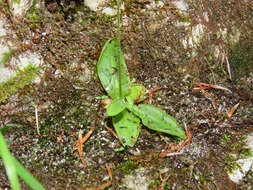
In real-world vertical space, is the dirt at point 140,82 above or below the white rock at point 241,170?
above

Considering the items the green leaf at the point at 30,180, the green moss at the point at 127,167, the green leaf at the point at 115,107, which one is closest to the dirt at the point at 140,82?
the green moss at the point at 127,167

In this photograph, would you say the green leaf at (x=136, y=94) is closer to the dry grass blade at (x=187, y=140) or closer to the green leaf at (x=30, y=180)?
the dry grass blade at (x=187, y=140)

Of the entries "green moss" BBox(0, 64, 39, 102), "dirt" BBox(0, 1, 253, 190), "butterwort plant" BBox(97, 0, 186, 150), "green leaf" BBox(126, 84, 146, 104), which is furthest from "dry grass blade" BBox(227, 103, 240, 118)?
"green moss" BBox(0, 64, 39, 102)

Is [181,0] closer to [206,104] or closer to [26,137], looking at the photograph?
[206,104]

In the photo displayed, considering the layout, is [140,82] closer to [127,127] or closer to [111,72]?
[111,72]

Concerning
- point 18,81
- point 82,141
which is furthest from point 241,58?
point 18,81

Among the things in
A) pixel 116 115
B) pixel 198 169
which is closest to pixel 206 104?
pixel 198 169

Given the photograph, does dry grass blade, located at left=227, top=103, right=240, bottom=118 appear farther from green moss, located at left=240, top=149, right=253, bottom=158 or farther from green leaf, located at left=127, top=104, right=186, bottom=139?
green leaf, located at left=127, top=104, right=186, bottom=139
